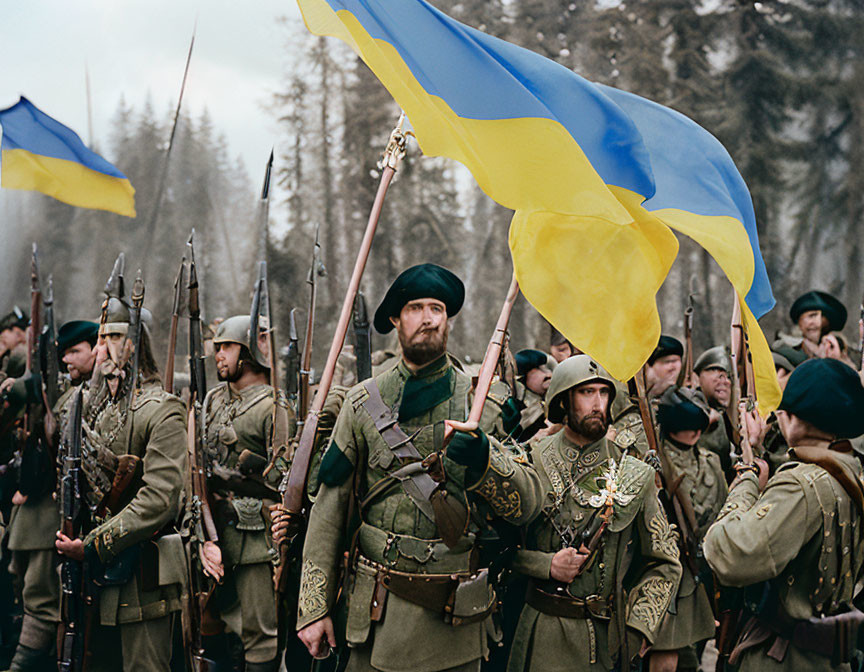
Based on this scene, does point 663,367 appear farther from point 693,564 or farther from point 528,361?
point 693,564

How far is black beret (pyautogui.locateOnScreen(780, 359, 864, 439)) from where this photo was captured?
358cm

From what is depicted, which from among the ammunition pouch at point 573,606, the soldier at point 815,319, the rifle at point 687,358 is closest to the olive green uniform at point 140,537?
the ammunition pouch at point 573,606

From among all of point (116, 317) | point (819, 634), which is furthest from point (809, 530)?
point (116, 317)

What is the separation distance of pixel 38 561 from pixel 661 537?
14.9 ft

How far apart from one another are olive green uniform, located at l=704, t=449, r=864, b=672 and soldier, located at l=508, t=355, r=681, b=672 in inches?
20.3

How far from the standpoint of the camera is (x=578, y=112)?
359cm

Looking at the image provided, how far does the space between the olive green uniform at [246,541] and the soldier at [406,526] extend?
204cm

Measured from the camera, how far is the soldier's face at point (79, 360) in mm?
6188

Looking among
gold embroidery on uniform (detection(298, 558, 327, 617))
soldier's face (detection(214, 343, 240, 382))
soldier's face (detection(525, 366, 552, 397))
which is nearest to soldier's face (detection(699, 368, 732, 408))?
soldier's face (detection(525, 366, 552, 397))

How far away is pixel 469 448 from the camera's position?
339 cm

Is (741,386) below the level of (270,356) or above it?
above

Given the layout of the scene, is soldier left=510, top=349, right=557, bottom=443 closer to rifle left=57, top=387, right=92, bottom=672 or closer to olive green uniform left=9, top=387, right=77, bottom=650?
rifle left=57, top=387, right=92, bottom=672

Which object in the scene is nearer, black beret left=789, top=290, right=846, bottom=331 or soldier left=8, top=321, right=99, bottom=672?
soldier left=8, top=321, right=99, bottom=672

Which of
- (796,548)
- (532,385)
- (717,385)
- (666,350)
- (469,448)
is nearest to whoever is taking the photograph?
(469,448)
